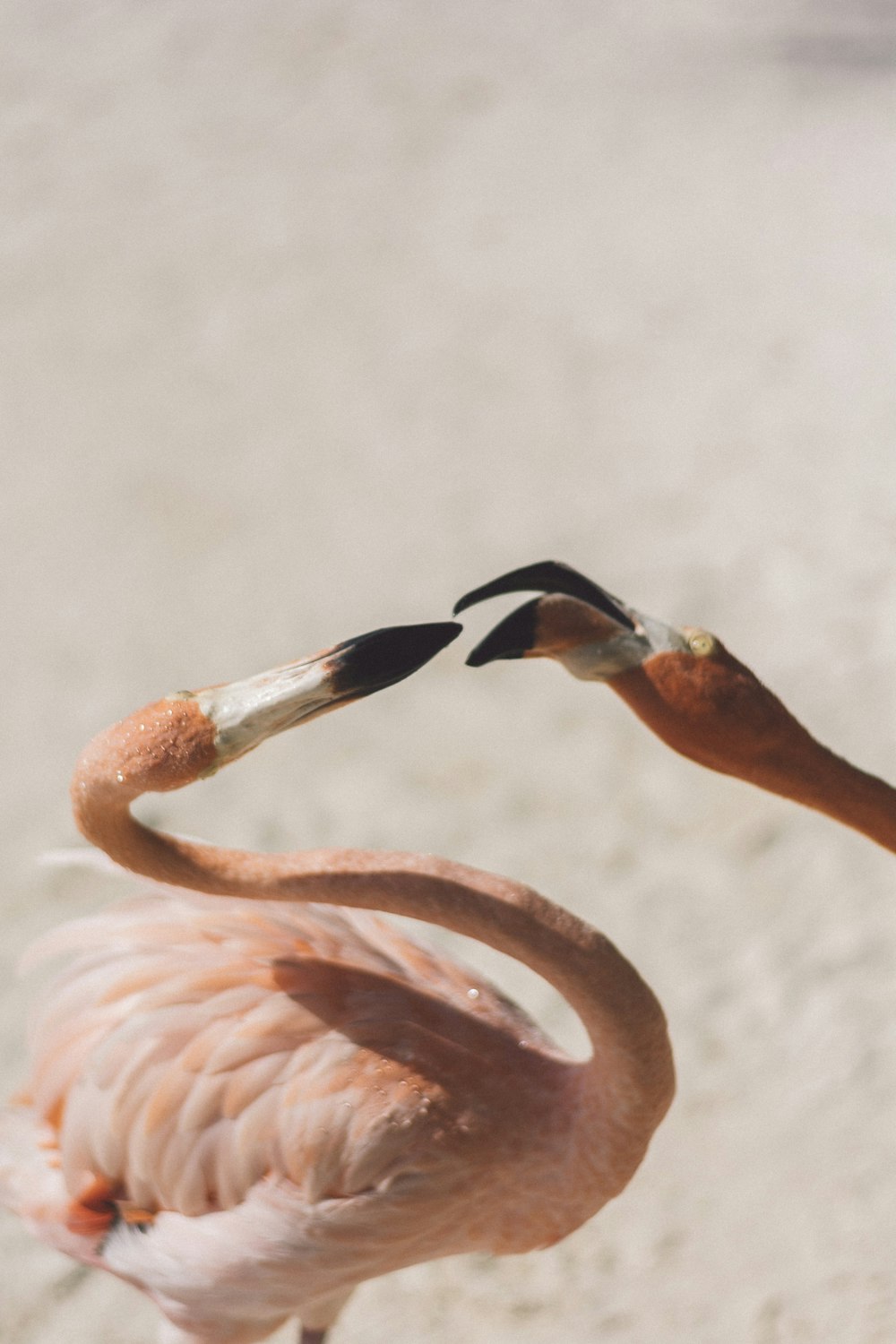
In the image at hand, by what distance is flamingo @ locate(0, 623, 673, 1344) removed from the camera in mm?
2279

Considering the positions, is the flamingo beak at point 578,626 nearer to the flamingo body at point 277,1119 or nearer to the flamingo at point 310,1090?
the flamingo at point 310,1090

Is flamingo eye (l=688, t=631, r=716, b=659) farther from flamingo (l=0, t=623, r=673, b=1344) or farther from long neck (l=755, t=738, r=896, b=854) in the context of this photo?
flamingo (l=0, t=623, r=673, b=1344)

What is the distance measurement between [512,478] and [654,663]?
3276 mm

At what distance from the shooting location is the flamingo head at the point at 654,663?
1.90 m

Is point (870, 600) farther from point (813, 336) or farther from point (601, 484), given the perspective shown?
point (813, 336)

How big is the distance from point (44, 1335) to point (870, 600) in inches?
122

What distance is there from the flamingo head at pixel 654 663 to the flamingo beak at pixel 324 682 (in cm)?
8

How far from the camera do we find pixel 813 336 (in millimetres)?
5582

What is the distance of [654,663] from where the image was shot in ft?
6.27

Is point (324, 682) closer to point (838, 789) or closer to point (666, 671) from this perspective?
point (666, 671)

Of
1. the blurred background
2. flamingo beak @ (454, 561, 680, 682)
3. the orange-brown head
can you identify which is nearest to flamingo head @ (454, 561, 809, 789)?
flamingo beak @ (454, 561, 680, 682)

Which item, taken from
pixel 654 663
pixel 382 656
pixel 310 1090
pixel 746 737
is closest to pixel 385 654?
pixel 382 656

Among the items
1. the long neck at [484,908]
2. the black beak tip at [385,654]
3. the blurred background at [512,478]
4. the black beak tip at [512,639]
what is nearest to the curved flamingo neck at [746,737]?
the black beak tip at [512,639]

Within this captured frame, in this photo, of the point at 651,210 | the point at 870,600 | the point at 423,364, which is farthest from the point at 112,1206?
the point at 651,210
